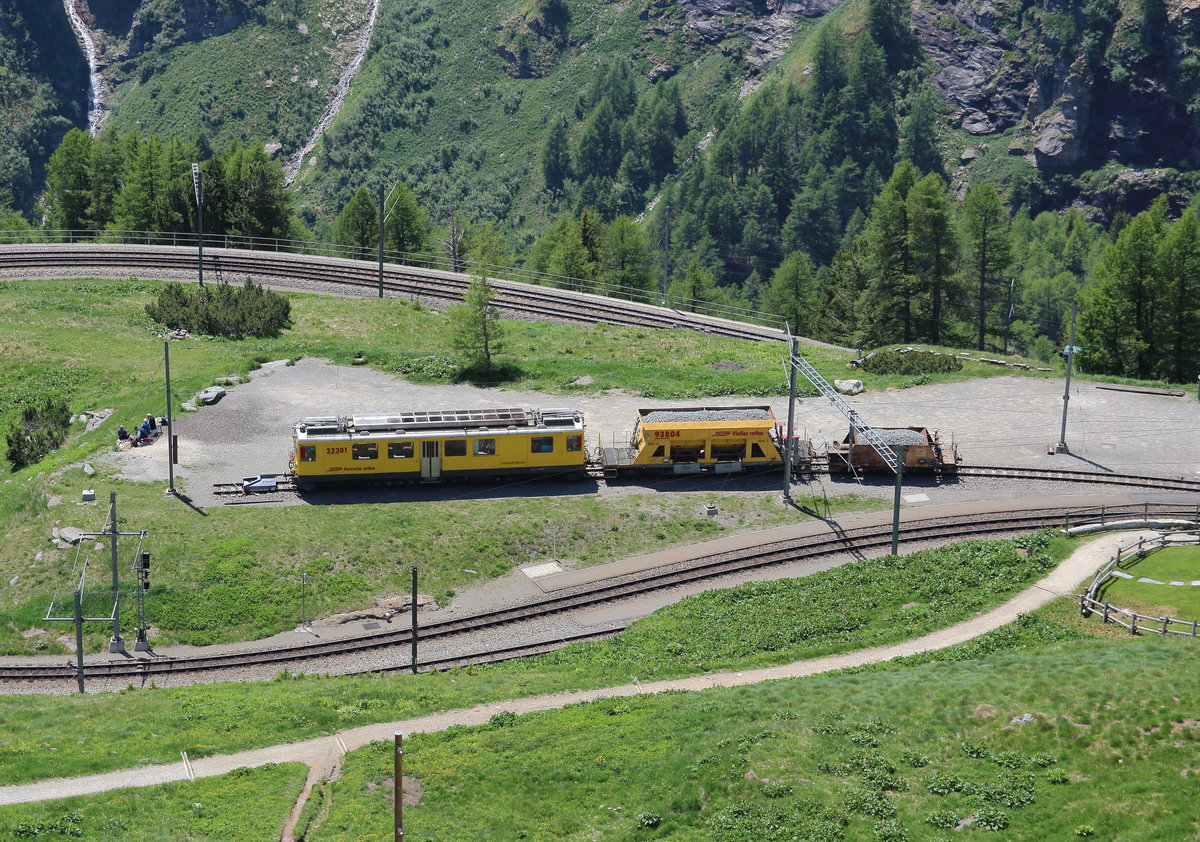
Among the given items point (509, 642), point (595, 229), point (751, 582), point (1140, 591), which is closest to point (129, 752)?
point (509, 642)

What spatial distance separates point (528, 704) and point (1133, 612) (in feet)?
63.6

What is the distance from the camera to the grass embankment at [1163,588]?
40500mm

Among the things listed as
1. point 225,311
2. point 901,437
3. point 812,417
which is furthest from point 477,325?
point 901,437

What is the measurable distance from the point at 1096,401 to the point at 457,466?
35.1m

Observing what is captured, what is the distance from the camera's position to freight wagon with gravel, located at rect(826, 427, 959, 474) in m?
59.2

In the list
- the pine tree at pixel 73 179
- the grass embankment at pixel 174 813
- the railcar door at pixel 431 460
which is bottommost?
the grass embankment at pixel 174 813

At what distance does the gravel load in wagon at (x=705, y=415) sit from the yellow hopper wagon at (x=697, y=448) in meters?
0.05

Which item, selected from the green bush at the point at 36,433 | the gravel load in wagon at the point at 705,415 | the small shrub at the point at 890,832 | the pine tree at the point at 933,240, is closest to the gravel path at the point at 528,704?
the small shrub at the point at 890,832

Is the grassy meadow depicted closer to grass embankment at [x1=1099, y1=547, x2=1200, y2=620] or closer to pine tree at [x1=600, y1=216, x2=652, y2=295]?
grass embankment at [x1=1099, y1=547, x2=1200, y2=620]

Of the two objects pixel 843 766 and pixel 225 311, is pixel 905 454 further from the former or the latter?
pixel 225 311

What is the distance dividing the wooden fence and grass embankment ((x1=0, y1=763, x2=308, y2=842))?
25594 mm

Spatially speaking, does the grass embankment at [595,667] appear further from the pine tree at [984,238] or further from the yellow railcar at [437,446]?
the pine tree at [984,238]

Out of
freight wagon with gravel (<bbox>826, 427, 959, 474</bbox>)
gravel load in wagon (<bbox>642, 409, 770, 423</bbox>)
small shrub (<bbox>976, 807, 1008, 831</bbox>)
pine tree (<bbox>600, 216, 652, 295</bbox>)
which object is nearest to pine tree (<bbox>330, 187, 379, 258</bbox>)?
pine tree (<bbox>600, 216, 652, 295</bbox>)

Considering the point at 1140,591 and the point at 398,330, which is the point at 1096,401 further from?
the point at 398,330
